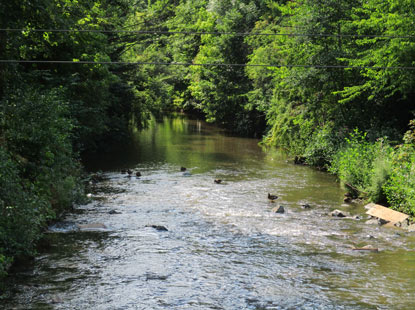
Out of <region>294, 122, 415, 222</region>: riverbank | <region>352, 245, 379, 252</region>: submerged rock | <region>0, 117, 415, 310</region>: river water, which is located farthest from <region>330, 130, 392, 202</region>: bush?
<region>352, 245, 379, 252</region>: submerged rock

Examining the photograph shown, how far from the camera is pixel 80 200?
1507 centimetres

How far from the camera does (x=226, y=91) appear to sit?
41.2 meters

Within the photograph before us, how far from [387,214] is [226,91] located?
27.7 m

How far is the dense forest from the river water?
96 centimetres

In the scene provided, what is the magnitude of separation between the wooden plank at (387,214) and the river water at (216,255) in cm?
62

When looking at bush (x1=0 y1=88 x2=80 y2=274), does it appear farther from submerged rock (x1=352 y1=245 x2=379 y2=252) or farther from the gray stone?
submerged rock (x1=352 y1=245 x2=379 y2=252)

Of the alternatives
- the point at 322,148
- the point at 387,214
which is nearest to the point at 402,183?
the point at 387,214

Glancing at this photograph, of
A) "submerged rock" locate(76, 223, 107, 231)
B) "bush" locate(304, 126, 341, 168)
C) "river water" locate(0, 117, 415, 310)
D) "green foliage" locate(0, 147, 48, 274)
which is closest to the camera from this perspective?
"river water" locate(0, 117, 415, 310)

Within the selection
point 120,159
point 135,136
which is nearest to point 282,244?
point 120,159

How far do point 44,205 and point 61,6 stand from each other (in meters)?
9.33

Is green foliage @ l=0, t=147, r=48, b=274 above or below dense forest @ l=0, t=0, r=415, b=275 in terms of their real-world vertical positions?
below

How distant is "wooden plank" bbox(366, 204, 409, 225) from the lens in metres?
14.1

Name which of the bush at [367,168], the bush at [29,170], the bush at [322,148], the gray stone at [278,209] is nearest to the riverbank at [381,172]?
the bush at [367,168]

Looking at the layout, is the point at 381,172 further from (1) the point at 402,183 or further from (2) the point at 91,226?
(2) the point at 91,226
